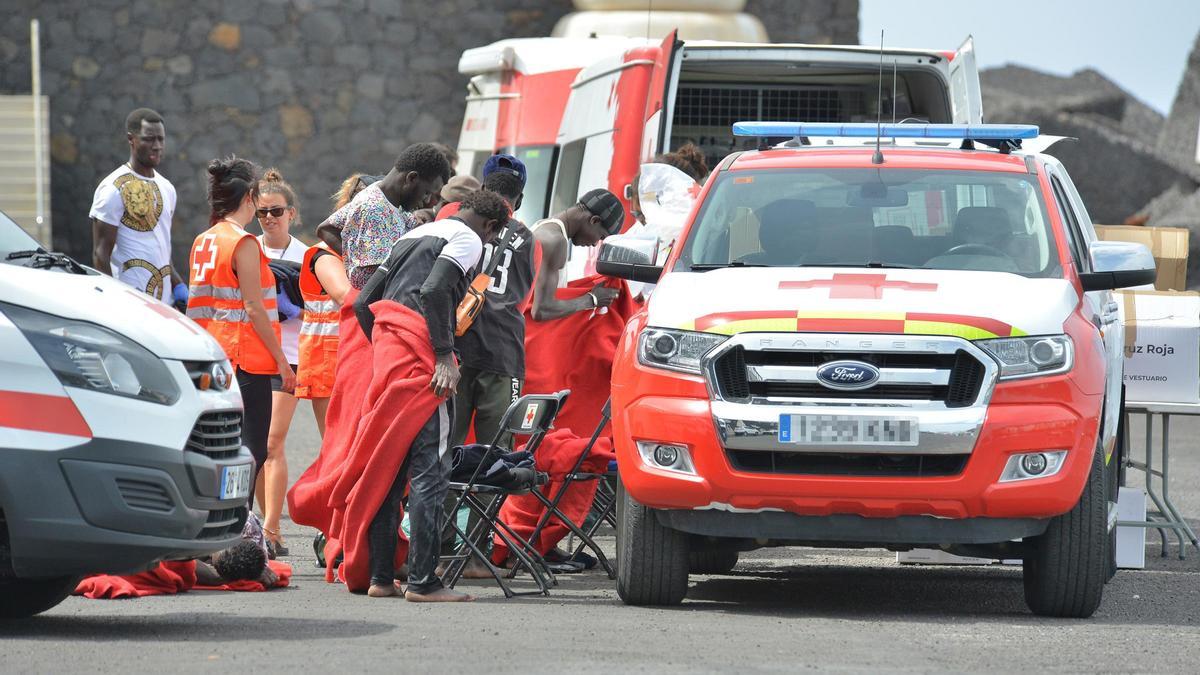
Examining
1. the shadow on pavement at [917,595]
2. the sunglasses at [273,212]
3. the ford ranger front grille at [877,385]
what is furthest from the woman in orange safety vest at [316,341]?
the ford ranger front grille at [877,385]

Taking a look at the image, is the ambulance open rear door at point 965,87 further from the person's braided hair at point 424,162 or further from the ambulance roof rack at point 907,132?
the person's braided hair at point 424,162

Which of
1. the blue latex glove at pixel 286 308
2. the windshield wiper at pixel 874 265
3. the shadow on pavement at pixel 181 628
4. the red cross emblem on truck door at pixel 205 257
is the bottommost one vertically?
the shadow on pavement at pixel 181 628

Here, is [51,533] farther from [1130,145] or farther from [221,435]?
[1130,145]

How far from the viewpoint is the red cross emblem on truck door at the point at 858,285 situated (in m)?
7.62

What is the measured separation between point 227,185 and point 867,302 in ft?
11.5

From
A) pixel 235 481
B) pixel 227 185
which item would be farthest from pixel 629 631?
pixel 227 185

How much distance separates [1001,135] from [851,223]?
0.99 metres

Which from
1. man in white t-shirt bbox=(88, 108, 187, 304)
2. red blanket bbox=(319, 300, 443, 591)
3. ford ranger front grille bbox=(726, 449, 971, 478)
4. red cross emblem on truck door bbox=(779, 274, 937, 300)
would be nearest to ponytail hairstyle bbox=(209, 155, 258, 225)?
man in white t-shirt bbox=(88, 108, 187, 304)

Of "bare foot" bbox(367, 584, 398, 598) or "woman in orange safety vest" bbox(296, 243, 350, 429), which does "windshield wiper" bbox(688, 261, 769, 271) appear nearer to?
"bare foot" bbox(367, 584, 398, 598)

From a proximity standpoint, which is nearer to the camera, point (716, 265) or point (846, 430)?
point (846, 430)

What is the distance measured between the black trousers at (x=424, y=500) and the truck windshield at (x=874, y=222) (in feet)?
3.98

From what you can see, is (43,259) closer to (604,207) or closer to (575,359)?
(604,207)

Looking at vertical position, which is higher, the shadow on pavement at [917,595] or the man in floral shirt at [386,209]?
the man in floral shirt at [386,209]

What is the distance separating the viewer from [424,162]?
9.09 meters
